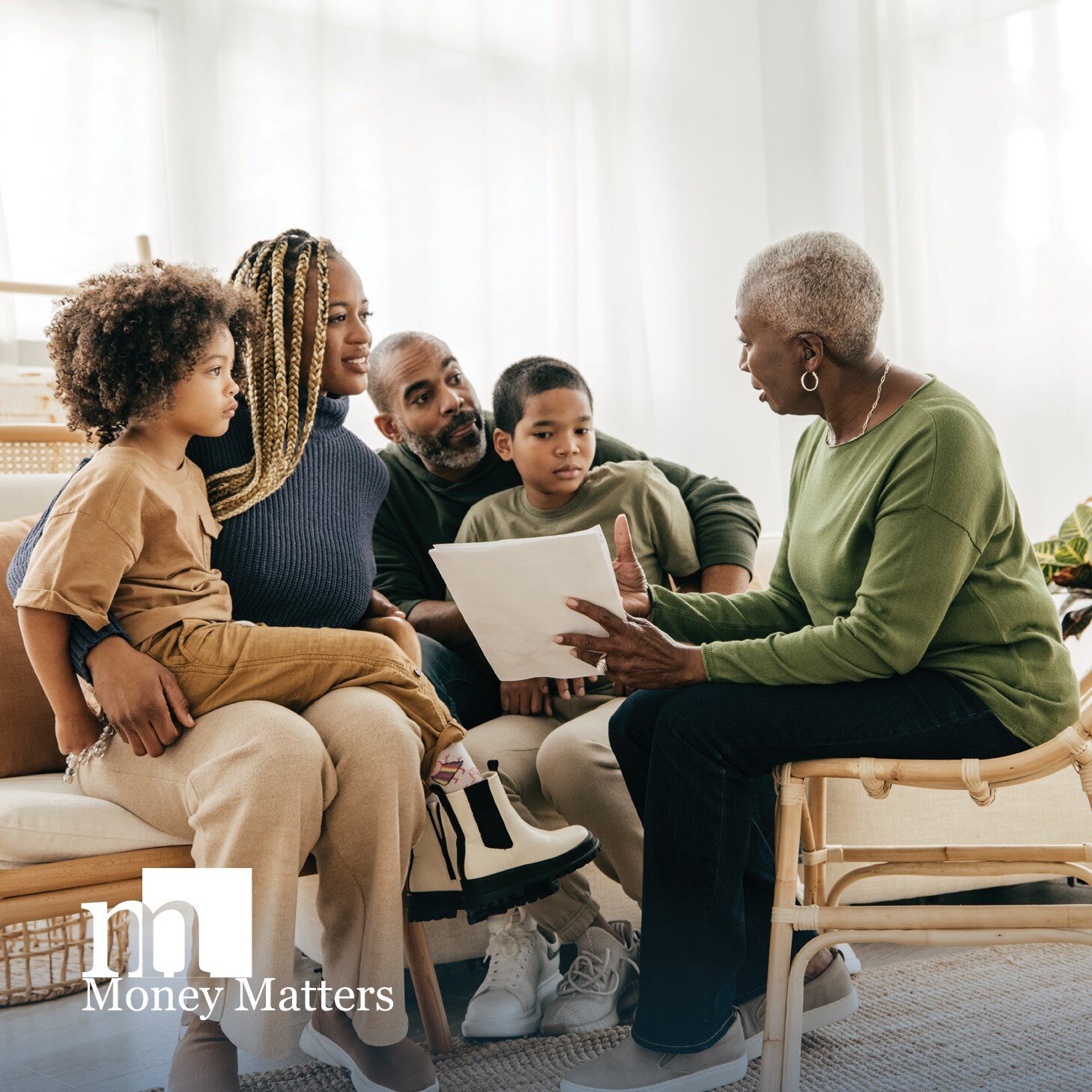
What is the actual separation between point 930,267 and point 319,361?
214cm

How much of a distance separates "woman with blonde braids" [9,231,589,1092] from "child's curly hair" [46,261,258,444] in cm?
1

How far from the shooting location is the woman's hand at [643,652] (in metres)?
1.26

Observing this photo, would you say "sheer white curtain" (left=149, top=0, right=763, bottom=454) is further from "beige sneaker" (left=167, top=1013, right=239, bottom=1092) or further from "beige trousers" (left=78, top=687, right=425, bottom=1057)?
"beige sneaker" (left=167, top=1013, right=239, bottom=1092)

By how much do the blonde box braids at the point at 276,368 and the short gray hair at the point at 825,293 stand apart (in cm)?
61

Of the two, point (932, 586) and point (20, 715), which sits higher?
point (932, 586)

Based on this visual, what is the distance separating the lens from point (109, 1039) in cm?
153

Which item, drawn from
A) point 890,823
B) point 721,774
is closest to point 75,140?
point 721,774

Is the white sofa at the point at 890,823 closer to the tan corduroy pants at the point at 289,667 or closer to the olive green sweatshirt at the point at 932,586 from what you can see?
the tan corduroy pants at the point at 289,667

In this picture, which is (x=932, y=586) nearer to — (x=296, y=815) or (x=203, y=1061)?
(x=296, y=815)

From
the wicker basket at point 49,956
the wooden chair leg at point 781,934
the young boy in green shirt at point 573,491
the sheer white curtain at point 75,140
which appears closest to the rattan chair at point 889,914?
the wooden chair leg at point 781,934

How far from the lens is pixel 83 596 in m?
1.18

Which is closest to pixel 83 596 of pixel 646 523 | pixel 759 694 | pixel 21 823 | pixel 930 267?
pixel 21 823

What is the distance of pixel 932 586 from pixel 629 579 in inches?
16.5

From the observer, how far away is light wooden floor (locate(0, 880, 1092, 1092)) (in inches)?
54.5
